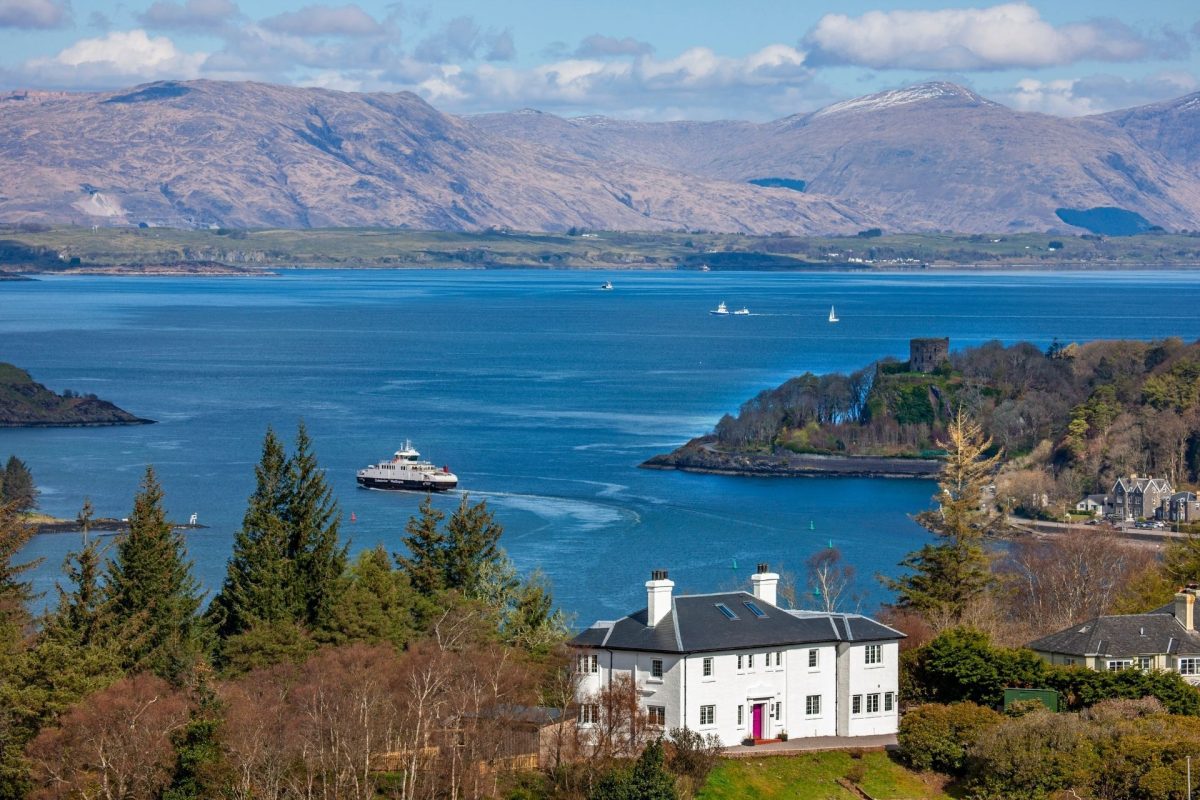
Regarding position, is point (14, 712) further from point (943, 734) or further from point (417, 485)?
point (417, 485)

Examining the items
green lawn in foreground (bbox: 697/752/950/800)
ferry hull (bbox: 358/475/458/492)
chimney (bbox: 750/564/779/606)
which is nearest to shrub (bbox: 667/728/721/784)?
green lawn in foreground (bbox: 697/752/950/800)

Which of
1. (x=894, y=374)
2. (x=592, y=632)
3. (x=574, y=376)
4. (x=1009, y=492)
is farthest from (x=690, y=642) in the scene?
(x=574, y=376)

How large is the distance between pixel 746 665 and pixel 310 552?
33.9 feet

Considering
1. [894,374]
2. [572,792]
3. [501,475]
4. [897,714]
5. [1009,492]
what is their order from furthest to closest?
[894,374]
[501,475]
[1009,492]
[897,714]
[572,792]

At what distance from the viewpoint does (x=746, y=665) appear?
1453 inches

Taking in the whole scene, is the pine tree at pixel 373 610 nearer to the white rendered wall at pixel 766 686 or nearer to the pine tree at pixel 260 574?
the pine tree at pixel 260 574

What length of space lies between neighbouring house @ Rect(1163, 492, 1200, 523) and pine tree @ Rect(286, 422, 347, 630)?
5546cm

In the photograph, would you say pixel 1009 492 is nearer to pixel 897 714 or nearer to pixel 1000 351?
pixel 1000 351

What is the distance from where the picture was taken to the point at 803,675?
37656 millimetres

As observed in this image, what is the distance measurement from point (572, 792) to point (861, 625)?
26.9ft

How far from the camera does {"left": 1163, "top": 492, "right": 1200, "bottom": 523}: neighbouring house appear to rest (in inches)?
3504

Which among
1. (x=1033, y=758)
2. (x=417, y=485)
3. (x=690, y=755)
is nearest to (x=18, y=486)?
(x=417, y=485)

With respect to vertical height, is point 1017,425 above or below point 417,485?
above

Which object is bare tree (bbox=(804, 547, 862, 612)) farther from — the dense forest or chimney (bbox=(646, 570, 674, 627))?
the dense forest
